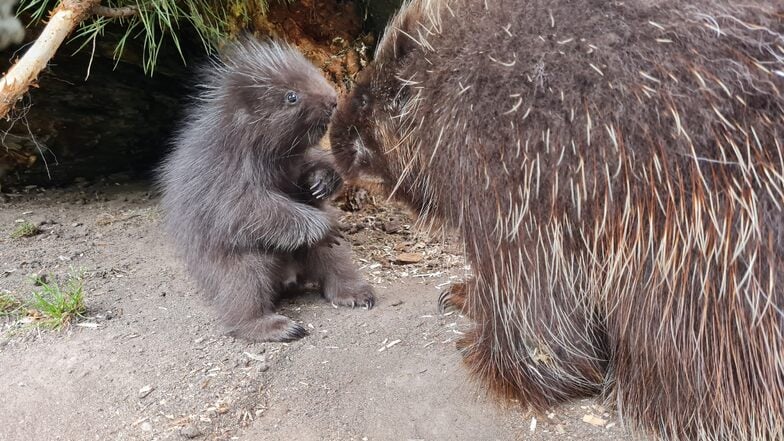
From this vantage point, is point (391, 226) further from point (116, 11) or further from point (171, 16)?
point (116, 11)

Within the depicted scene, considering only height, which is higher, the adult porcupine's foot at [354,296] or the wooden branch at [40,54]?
the wooden branch at [40,54]

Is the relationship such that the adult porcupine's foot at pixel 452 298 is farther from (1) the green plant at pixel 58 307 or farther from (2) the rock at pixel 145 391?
(1) the green plant at pixel 58 307

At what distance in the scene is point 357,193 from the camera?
13.5ft

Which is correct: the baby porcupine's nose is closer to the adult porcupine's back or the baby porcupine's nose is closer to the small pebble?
the adult porcupine's back

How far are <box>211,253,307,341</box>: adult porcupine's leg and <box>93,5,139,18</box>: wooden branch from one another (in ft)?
3.96

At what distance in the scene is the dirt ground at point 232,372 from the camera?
85.1 inches

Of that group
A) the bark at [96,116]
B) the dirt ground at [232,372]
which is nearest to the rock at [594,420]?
the dirt ground at [232,372]

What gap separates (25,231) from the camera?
3.68 metres

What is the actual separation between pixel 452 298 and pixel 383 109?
96 cm

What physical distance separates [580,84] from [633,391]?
989 millimetres

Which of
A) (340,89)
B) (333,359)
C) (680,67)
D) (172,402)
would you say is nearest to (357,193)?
(340,89)

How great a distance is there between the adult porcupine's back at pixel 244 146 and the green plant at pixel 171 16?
23.4 inches

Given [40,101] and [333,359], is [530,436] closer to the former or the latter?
[333,359]

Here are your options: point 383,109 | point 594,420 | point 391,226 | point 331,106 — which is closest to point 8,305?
point 331,106
